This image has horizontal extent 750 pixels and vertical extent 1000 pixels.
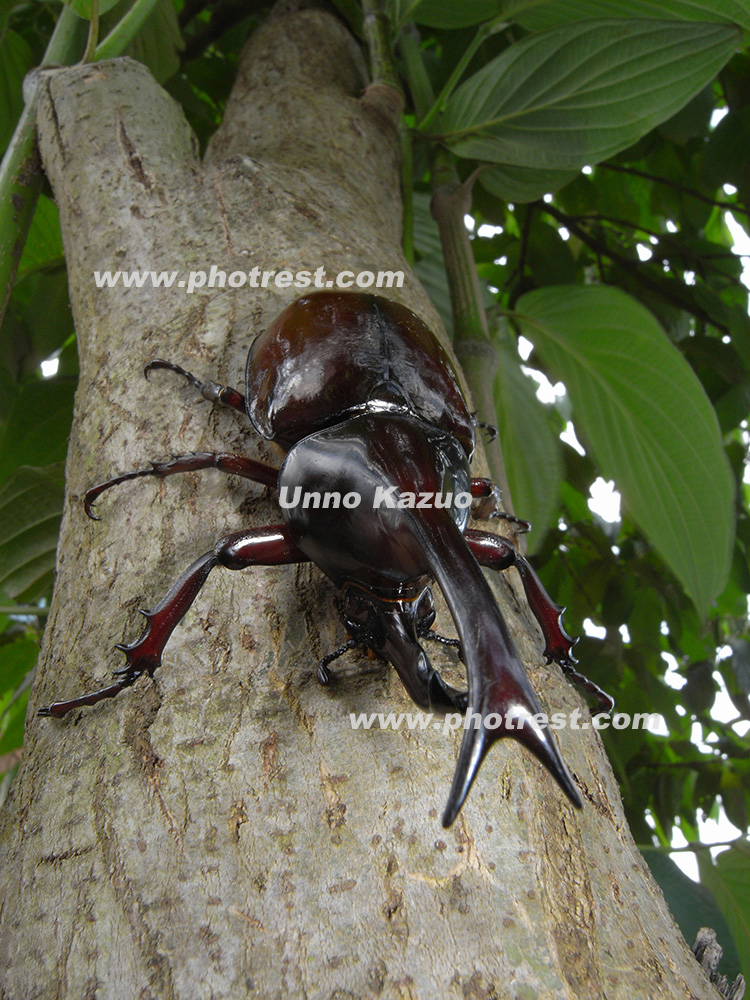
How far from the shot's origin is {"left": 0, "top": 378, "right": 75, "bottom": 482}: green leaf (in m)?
1.49

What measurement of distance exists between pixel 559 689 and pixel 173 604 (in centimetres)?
39

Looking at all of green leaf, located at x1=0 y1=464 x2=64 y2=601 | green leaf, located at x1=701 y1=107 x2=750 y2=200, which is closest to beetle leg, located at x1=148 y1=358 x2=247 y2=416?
green leaf, located at x1=0 y1=464 x2=64 y2=601

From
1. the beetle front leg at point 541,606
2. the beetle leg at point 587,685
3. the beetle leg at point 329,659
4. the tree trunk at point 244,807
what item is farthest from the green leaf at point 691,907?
the beetle leg at point 329,659

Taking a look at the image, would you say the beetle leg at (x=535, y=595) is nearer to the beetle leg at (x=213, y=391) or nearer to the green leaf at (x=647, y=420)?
the beetle leg at (x=213, y=391)

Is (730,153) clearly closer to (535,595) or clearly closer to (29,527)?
(535,595)

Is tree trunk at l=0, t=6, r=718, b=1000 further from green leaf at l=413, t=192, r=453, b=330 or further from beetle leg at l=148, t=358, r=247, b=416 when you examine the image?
green leaf at l=413, t=192, r=453, b=330

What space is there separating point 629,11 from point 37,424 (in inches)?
56.2

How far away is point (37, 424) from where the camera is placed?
1513 millimetres

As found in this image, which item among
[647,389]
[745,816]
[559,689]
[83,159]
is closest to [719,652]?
[745,816]

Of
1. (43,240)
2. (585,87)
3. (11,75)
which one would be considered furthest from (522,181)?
(11,75)

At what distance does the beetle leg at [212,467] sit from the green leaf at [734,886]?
3.40 ft

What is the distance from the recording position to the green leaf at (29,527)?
1.37 m

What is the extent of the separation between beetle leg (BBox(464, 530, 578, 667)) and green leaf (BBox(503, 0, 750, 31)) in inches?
41.1

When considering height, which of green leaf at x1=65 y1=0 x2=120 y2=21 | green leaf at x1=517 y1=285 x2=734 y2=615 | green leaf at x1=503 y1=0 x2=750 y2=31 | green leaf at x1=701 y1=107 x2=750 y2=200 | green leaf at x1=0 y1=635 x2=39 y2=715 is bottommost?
green leaf at x1=0 y1=635 x2=39 y2=715
